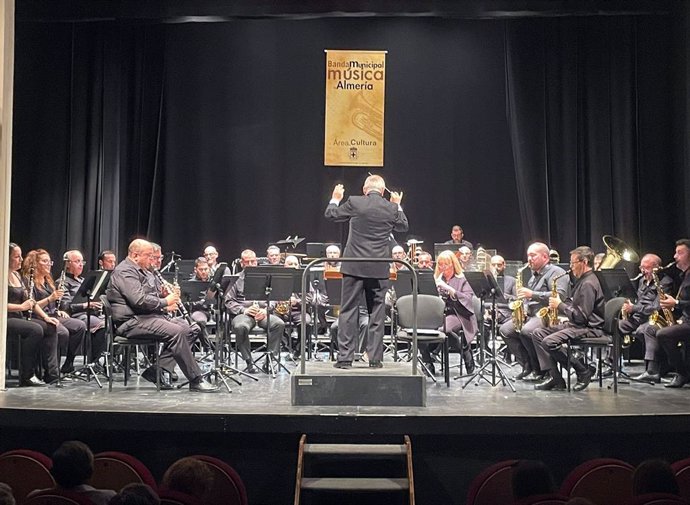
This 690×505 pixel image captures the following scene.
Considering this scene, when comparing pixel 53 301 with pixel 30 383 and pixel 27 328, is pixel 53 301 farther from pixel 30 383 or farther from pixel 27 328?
pixel 30 383

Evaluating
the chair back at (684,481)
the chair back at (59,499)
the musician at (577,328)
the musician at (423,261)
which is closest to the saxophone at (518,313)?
the musician at (577,328)

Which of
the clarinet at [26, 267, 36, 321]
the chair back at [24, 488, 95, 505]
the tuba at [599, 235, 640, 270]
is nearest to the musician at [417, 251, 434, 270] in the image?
the tuba at [599, 235, 640, 270]

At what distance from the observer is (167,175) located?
1312 centimetres

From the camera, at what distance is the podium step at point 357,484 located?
5.36 m

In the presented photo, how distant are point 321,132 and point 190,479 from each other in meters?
10.1

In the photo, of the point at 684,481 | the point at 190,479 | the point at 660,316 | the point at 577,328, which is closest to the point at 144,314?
the point at 190,479

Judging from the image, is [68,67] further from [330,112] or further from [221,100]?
[330,112]

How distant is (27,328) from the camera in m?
7.78

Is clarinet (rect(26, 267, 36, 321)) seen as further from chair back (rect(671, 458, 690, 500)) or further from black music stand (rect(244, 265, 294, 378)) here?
chair back (rect(671, 458, 690, 500))

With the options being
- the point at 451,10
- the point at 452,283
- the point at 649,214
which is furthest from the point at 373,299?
the point at 649,214

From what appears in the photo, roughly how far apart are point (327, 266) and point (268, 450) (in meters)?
4.59

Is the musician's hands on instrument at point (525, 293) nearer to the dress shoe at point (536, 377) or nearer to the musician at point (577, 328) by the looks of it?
the musician at point (577, 328)

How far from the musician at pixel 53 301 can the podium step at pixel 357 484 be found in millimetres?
4005

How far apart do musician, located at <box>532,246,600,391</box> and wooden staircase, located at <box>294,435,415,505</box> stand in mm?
2480
